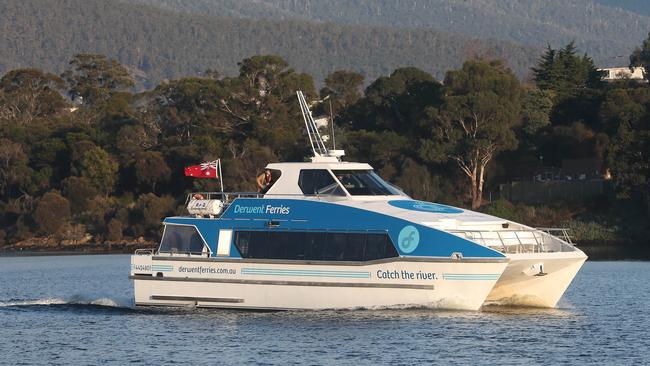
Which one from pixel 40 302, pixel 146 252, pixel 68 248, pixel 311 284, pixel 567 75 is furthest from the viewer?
pixel 567 75

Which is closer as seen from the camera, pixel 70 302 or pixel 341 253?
pixel 341 253

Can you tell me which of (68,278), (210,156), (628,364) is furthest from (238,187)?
(628,364)

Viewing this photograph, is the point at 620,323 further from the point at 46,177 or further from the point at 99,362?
the point at 46,177

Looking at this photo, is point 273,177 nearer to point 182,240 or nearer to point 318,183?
point 318,183

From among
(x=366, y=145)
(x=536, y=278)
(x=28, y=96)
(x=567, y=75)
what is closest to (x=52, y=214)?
(x=366, y=145)

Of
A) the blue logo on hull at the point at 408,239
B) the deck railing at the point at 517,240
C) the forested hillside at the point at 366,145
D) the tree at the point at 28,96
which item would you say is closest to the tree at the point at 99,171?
the forested hillside at the point at 366,145

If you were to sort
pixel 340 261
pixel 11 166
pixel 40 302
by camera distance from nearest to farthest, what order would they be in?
pixel 340 261 < pixel 40 302 < pixel 11 166

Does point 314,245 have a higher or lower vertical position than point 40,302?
higher

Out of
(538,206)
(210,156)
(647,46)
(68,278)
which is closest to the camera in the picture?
(68,278)

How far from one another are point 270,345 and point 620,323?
8.04m

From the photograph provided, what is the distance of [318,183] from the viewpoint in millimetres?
32000

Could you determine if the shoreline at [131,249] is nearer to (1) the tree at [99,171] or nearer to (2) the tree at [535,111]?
(1) the tree at [99,171]

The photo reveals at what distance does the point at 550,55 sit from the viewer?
92.6m

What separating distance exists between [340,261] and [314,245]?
0.85 metres
